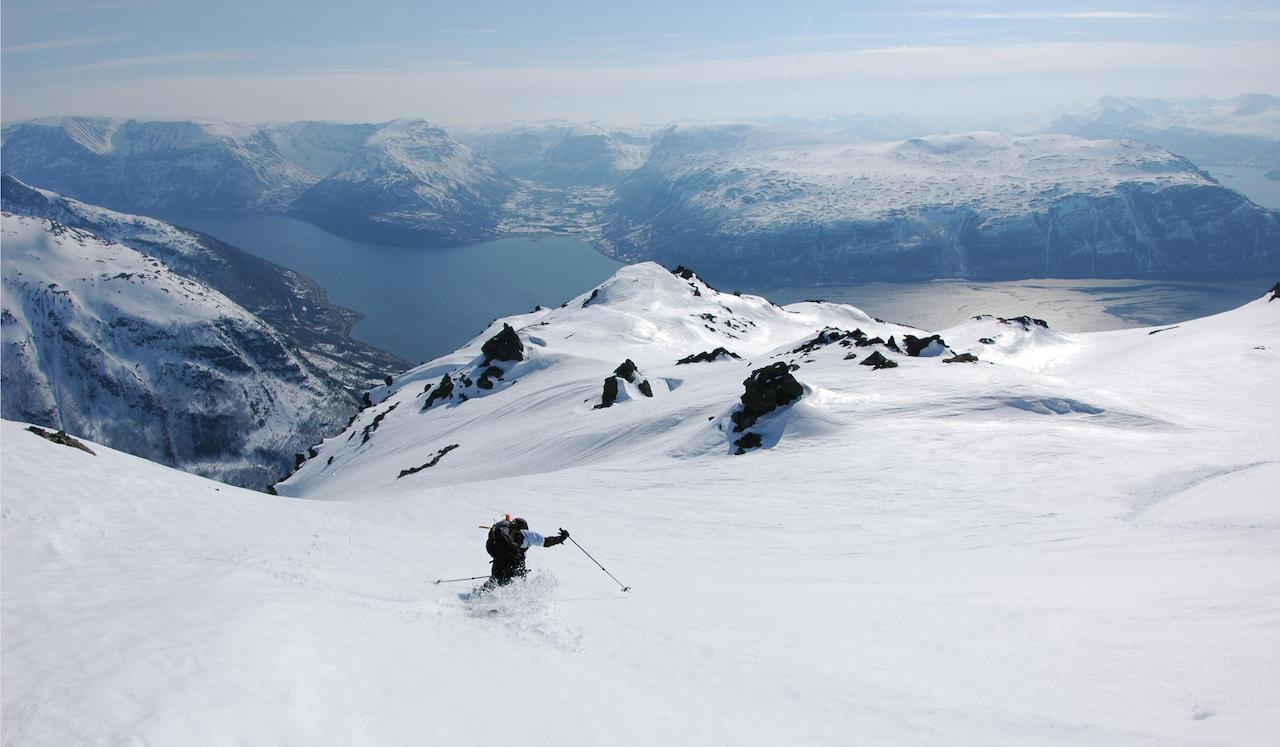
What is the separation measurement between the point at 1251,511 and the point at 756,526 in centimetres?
1071

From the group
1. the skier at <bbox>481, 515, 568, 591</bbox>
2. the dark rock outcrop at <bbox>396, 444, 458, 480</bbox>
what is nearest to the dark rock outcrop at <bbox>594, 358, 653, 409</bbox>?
the dark rock outcrop at <bbox>396, 444, 458, 480</bbox>

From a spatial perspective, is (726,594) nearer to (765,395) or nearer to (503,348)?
(765,395)

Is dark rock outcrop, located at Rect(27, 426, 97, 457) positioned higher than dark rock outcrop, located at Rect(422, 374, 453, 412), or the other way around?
dark rock outcrop, located at Rect(27, 426, 97, 457)

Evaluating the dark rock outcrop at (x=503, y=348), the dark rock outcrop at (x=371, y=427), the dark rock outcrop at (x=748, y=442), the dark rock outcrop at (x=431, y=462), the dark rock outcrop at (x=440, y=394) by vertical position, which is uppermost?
the dark rock outcrop at (x=748, y=442)

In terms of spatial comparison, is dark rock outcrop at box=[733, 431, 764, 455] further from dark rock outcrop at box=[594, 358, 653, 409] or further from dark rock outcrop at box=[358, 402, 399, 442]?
dark rock outcrop at box=[358, 402, 399, 442]

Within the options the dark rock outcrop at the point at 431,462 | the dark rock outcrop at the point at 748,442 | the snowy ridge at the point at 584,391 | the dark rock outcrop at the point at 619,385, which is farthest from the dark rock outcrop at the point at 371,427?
the dark rock outcrop at the point at 748,442

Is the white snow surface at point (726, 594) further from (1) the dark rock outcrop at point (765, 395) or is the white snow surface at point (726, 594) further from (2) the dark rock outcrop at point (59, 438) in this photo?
(2) the dark rock outcrop at point (59, 438)

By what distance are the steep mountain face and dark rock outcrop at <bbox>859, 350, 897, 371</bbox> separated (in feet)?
553

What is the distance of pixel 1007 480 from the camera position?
1925 cm

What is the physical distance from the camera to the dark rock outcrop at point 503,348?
71812mm

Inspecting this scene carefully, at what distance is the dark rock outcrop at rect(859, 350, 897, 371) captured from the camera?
114ft

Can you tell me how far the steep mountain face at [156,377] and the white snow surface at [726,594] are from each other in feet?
565

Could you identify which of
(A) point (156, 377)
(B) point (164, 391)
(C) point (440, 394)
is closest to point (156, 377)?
(A) point (156, 377)

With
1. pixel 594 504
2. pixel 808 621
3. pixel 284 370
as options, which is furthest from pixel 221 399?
pixel 808 621
